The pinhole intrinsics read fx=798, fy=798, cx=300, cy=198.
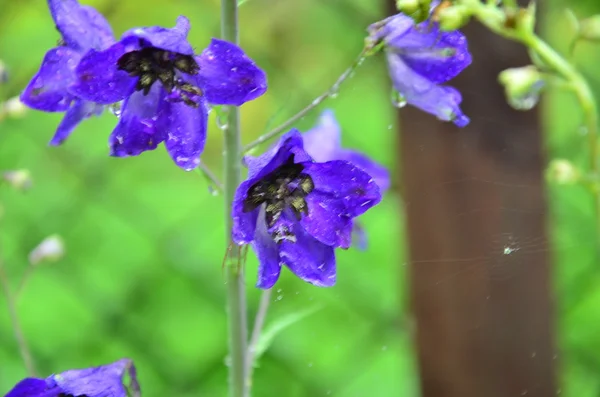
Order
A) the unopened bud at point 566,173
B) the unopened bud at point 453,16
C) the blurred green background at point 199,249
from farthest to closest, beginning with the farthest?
the blurred green background at point 199,249
the unopened bud at point 566,173
the unopened bud at point 453,16

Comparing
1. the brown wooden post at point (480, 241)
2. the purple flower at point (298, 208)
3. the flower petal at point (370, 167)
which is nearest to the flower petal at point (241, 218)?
the purple flower at point (298, 208)

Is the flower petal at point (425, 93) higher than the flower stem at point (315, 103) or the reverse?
the reverse

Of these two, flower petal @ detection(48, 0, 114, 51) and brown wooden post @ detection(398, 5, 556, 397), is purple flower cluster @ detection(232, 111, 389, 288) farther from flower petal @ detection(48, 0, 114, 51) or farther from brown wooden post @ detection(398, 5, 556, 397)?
brown wooden post @ detection(398, 5, 556, 397)

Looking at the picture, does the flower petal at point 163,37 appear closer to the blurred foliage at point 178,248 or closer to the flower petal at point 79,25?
the flower petal at point 79,25

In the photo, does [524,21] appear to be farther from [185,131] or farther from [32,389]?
[32,389]

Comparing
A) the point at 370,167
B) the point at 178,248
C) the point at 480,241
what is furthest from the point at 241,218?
the point at 178,248

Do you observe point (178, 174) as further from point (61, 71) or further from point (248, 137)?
point (61, 71)
